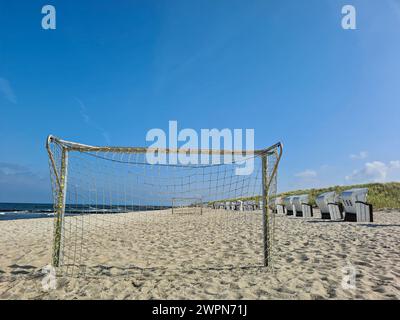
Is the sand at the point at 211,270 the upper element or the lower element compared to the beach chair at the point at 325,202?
lower

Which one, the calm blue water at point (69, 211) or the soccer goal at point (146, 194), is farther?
the calm blue water at point (69, 211)

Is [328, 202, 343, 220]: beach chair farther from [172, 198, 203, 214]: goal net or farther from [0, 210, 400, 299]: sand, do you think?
[172, 198, 203, 214]: goal net

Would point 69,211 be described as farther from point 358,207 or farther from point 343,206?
point 343,206

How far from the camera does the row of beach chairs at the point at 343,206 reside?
Answer: 10711 millimetres

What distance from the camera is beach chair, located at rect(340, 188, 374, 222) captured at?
34.7 feet

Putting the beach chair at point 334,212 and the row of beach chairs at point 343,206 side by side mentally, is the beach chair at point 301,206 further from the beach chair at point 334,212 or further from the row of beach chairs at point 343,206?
the beach chair at point 334,212

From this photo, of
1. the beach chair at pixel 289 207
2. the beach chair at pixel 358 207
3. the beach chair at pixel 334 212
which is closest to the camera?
the beach chair at pixel 358 207

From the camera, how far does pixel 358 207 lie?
425 inches

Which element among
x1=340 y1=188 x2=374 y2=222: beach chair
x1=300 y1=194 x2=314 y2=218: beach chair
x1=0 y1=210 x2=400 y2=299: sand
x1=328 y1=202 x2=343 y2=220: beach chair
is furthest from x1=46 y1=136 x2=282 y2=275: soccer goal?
x1=300 y1=194 x2=314 y2=218: beach chair

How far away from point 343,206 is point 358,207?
1754 mm

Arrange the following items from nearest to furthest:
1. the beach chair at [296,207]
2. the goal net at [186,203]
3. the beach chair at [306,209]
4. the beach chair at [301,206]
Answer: the beach chair at [306,209] < the beach chair at [301,206] < the beach chair at [296,207] < the goal net at [186,203]

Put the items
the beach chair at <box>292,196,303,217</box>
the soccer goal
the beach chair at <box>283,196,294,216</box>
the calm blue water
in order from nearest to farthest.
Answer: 1. the soccer goal
2. the calm blue water
3. the beach chair at <box>292,196,303,217</box>
4. the beach chair at <box>283,196,294,216</box>

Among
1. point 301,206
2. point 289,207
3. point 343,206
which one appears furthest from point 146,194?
point 289,207

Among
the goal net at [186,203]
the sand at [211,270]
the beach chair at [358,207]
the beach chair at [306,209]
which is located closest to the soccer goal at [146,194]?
the sand at [211,270]
